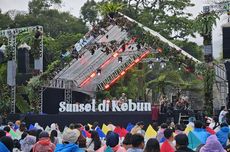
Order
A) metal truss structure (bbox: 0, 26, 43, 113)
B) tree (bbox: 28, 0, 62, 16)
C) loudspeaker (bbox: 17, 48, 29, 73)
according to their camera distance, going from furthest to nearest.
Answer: tree (bbox: 28, 0, 62, 16)
loudspeaker (bbox: 17, 48, 29, 73)
metal truss structure (bbox: 0, 26, 43, 113)

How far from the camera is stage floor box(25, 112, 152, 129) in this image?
2184 cm

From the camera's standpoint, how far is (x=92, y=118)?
2245cm

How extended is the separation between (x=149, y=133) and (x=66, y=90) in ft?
50.2

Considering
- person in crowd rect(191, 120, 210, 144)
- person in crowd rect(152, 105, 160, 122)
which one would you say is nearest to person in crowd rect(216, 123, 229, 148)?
person in crowd rect(191, 120, 210, 144)

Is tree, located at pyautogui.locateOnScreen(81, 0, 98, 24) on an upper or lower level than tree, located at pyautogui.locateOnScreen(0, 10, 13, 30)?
upper

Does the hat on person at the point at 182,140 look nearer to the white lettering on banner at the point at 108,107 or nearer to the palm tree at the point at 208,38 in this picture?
the palm tree at the point at 208,38

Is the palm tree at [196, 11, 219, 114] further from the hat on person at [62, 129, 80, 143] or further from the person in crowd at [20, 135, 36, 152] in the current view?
the hat on person at [62, 129, 80, 143]

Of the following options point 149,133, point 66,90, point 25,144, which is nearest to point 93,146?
point 25,144

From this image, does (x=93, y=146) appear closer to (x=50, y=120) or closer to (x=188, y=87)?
(x=50, y=120)

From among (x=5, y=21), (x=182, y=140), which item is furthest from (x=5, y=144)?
(x=5, y=21)

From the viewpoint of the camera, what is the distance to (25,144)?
29.2 feet

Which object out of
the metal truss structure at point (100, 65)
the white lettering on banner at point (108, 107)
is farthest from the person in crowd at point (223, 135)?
the metal truss structure at point (100, 65)

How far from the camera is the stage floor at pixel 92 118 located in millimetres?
21844

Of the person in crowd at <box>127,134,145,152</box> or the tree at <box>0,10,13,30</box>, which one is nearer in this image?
the person in crowd at <box>127,134,145,152</box>
